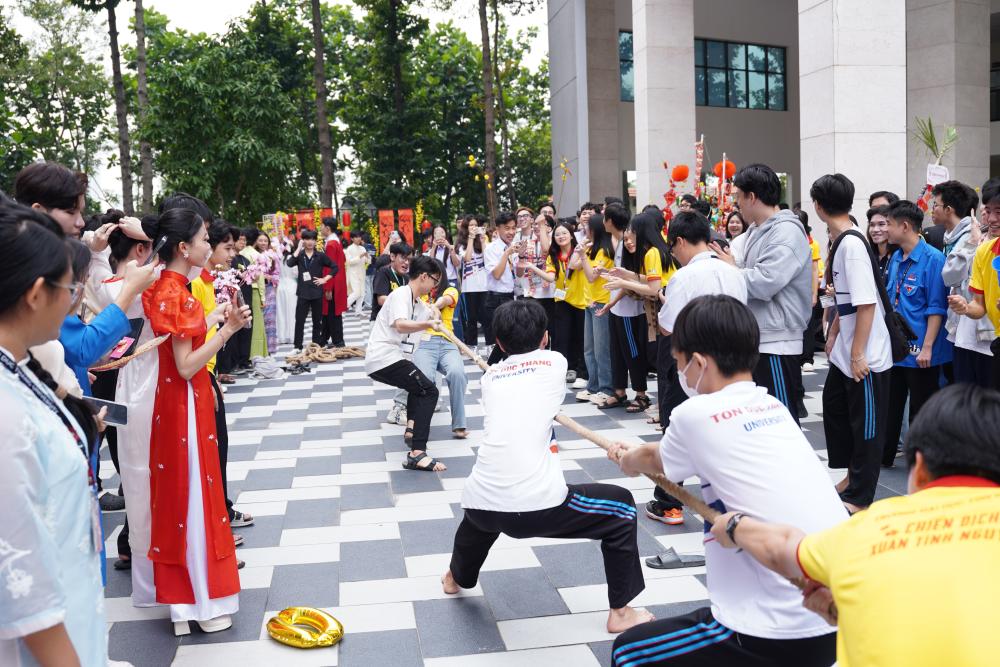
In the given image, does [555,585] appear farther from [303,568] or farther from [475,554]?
[303,568]

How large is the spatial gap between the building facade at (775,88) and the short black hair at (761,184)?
5.02 m

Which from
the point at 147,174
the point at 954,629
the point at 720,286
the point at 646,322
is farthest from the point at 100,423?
the point at 147,174

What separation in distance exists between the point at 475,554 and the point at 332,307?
8488 mm

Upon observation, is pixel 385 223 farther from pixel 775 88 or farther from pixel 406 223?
pixel 775 88

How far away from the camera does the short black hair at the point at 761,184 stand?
15.1 ft

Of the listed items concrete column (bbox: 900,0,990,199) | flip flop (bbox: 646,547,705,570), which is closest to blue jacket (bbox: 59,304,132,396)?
flip flop (bbox: 646,547,705,570)

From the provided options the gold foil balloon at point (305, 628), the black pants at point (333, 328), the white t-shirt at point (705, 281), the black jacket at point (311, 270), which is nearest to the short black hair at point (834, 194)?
the white t-shirt at point (705, 281)

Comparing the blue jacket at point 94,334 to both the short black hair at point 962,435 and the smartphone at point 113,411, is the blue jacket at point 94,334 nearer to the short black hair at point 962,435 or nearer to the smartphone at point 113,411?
the smartphone at point 113,411

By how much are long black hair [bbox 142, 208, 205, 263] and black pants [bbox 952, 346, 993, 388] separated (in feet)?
13.5

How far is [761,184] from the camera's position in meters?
4.59

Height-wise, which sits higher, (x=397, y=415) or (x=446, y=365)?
(x=446, y=365)

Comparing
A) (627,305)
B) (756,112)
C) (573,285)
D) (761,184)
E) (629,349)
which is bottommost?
(629,349)

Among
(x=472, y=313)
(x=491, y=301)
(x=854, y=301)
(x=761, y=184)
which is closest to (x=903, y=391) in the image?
(x=854, y=301)

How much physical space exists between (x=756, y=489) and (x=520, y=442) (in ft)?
4.24
